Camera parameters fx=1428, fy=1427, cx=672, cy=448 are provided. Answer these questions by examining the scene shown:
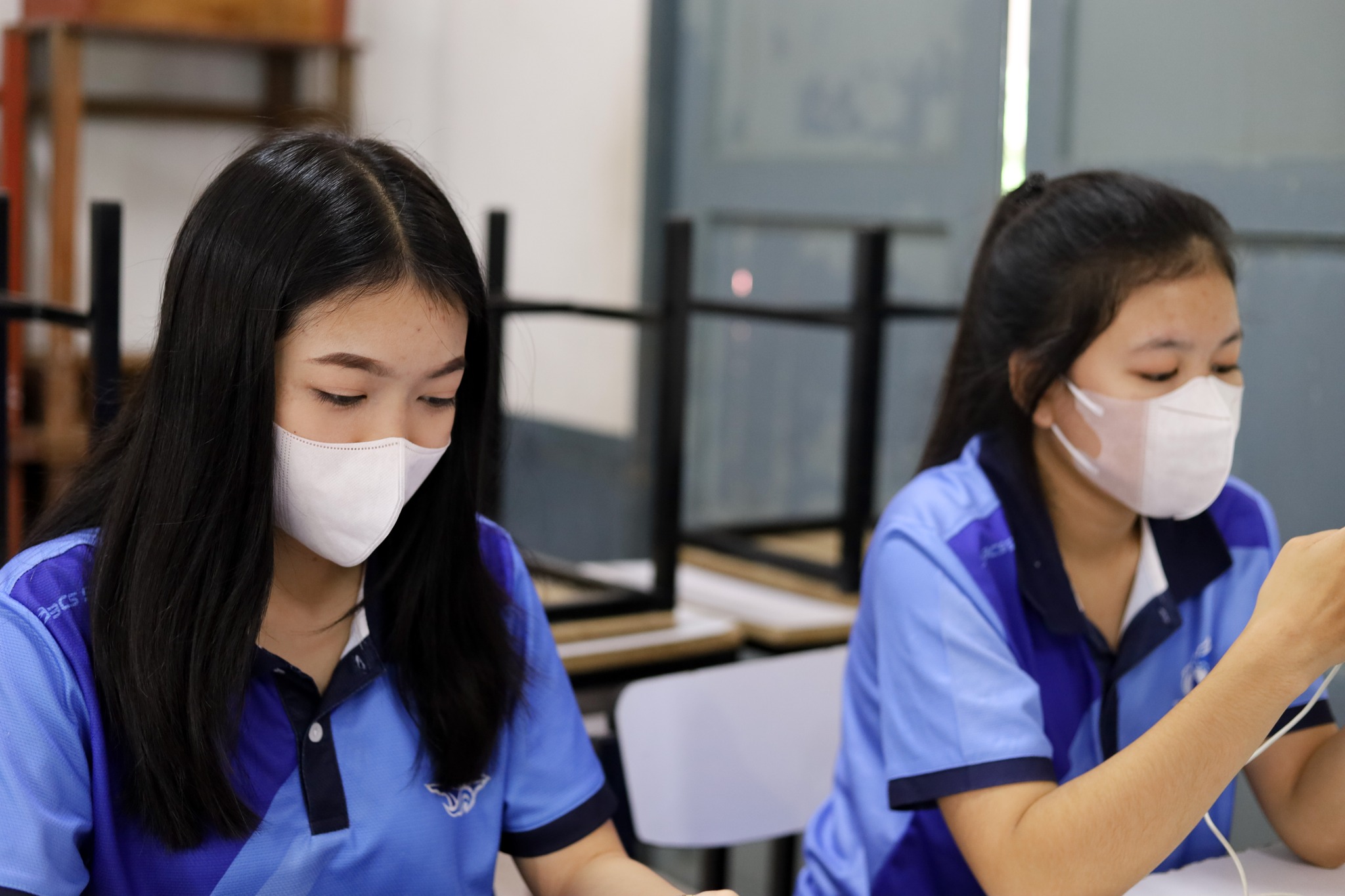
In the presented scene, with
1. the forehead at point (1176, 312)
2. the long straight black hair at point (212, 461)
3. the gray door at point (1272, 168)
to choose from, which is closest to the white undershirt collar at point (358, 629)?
the long straight black hair at point (212, 461)

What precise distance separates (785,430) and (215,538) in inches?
80.3

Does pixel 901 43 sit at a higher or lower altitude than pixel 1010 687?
higher

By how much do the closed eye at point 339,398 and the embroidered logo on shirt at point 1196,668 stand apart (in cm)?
82

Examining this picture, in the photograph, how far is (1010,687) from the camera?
4.01 feet

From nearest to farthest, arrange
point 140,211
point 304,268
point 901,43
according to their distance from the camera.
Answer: point 304,268, point 901,43, point 140,211

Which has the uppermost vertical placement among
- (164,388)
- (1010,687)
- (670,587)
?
(164,388)

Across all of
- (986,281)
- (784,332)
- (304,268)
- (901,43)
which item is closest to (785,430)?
(784,332)

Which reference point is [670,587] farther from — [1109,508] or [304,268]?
[304,268]

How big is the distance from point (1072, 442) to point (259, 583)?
0.73 meters

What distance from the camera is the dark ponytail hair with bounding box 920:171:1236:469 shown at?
50.6 inches

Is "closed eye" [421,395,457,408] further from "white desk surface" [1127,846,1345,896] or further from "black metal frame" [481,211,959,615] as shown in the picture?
"black metal frame" [481,211,959,615]

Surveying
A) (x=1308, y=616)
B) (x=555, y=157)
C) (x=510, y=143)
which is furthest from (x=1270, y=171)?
(x=510, y=143)

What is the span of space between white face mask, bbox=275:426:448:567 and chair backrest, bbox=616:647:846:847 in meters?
0.60

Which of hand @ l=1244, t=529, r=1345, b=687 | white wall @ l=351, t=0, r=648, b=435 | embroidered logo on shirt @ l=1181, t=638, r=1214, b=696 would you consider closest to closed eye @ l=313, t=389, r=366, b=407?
hand @ l=1244, t=529, r=1345, b=687
